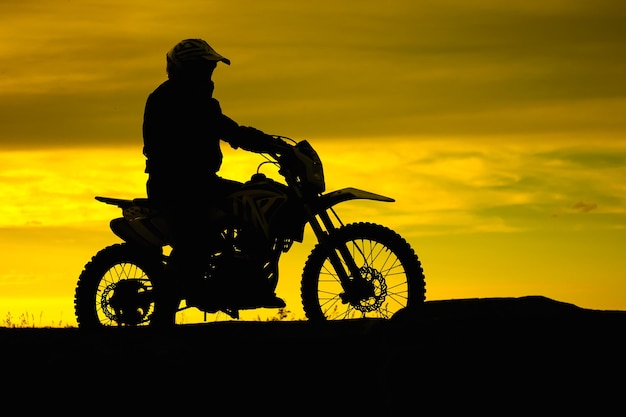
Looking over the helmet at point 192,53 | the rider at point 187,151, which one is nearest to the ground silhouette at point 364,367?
the rider at point 187,151

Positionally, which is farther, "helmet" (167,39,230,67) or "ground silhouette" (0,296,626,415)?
"helmet" (167,39,230,67)

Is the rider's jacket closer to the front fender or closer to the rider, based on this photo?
the rider

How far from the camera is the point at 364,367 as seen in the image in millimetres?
7562

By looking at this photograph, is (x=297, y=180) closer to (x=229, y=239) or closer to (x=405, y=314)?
(x=229, y=239)

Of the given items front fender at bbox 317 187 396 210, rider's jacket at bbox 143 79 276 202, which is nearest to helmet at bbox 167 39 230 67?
rider's jacket at bbox 143 79 276 202

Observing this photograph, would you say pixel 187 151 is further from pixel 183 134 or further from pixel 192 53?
pixel 192 53

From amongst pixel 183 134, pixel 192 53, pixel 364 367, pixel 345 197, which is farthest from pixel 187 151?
pixel 364 367

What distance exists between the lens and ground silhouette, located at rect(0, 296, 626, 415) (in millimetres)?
7035

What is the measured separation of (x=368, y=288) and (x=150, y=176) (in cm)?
244

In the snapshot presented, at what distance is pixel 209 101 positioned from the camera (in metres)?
11.6

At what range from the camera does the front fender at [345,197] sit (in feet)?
39.1

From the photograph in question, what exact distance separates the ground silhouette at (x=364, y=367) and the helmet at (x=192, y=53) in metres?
3.93

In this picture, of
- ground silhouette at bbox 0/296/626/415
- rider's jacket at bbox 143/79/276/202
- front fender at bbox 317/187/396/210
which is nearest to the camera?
ground silhouette at bbox 0/296/626/415

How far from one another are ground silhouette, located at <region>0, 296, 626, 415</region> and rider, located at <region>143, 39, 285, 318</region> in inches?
128
